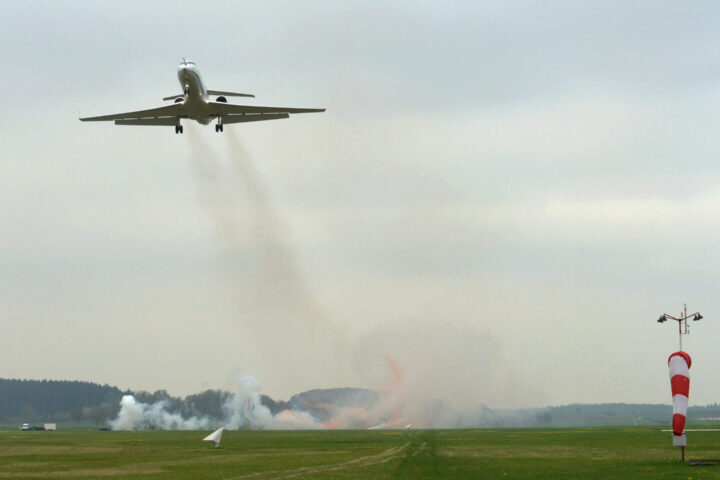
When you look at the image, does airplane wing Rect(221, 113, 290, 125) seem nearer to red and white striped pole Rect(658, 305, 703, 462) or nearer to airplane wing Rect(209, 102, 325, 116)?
airplane wing Rect(209, 102, 325, 116)

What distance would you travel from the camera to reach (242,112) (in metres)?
84.5

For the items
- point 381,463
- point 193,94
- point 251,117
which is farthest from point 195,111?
point 381,463

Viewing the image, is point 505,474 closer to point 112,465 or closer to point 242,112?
point 112,465

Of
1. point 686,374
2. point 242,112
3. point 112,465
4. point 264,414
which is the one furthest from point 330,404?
point 686,374

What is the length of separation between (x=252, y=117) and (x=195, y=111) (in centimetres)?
610

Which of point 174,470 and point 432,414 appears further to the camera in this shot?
point 432,414

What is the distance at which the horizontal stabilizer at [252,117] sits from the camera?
280ft

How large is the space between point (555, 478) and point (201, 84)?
50.8 metres

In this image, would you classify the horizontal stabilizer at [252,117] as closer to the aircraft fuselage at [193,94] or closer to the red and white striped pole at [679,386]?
the aircraft fuselage at [193,94]

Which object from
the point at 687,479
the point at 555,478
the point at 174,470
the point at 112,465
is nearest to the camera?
the point at 687,479

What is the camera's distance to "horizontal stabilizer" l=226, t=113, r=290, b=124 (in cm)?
8544

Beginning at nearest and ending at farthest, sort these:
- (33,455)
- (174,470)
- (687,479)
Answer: (687,479) → (174,470) → (33,455)

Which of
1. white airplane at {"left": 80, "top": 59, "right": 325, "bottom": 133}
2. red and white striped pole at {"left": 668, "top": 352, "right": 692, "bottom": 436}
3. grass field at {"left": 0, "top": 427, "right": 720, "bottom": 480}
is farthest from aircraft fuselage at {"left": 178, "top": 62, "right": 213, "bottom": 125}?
red and white striped pole at {"left": 668, "top": 352, "right": 692, "bottom": 436}

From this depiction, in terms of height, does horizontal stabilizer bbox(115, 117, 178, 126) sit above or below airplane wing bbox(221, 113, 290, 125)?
below
